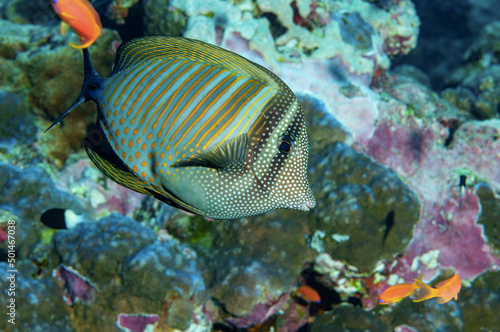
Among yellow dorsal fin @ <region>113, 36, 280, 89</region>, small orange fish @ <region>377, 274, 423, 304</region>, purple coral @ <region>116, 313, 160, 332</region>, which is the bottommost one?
purple coral @ <region>116, 313, 160, 332</region>

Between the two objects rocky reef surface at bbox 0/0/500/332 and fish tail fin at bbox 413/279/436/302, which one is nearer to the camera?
fish tail fin at bbox 413/279/436/302

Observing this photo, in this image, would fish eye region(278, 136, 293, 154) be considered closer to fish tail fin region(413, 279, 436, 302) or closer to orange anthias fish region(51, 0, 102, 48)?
fish tail fin region(413, 279, 436, 302)

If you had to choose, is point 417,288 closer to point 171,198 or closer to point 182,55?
point 171,198

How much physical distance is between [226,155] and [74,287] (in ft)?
8.14

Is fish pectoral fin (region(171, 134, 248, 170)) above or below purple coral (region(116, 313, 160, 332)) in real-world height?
above

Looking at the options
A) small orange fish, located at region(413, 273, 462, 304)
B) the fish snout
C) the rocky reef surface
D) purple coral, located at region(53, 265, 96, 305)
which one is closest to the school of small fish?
small orange fish, located at region(413, 273, 462, 304)

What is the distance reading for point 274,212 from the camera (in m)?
3.87

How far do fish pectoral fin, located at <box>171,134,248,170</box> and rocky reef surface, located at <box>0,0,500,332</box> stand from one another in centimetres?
179

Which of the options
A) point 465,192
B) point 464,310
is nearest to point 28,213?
point 464,310

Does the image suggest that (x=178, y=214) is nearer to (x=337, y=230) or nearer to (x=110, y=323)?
(x=110, y=323)

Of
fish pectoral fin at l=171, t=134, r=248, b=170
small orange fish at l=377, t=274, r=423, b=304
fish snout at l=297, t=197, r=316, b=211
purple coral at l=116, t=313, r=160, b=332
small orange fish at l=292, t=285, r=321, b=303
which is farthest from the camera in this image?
small orange fish at l=292, t=285, r=321, b=303

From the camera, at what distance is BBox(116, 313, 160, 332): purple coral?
3012mm

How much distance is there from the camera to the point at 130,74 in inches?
70.0

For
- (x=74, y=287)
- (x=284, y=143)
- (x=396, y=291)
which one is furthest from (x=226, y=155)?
(x=74, y=287)
